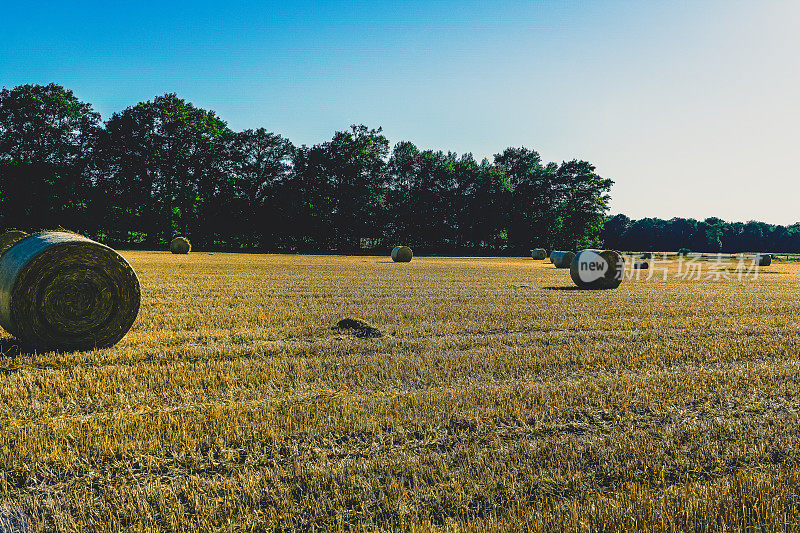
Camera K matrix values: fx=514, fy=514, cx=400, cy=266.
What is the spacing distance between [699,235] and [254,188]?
306 feet

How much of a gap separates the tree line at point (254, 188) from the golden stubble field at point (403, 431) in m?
52.0

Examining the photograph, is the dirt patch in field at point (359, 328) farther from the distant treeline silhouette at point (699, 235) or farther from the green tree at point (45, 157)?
the distant treeline silhouette at point (699, 235)

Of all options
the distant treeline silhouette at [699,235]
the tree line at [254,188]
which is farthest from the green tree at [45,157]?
the distant treeline silhouette at [699,235]

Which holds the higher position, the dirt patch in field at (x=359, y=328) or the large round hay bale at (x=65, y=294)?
the large round hay bale at (x=65, y=294)

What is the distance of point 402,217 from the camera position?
65.2 meters

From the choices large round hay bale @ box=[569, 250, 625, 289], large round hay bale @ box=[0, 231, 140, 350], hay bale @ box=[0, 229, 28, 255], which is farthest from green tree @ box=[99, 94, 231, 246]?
large round hay bale @ box=[0, 231, 140, 350]

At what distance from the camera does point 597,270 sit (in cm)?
1916

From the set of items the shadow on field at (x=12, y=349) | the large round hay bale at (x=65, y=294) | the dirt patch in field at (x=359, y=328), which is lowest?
the shadow on field at (x=12, y=349)

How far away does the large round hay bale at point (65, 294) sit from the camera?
25.1 feet

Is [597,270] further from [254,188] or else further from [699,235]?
[699,235]

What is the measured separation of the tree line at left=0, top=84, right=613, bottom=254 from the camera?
5334 cm

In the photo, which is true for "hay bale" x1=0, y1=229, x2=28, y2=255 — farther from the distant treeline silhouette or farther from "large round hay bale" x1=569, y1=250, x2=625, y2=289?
the distant treeline silhouette

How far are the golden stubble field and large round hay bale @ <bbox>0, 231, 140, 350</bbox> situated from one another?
0.54 metres

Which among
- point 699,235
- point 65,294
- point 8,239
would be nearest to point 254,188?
point 8,239
